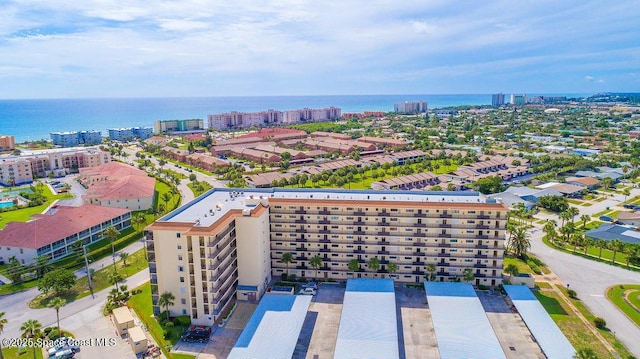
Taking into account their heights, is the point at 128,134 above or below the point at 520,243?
above

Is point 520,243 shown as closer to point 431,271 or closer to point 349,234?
point 431,271

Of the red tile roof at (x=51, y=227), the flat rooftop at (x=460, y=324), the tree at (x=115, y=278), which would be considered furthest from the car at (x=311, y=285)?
the red tile roof at (x=51, y=227)

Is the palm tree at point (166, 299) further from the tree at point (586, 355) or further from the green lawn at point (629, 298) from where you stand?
the green lawn at point (629, 298)

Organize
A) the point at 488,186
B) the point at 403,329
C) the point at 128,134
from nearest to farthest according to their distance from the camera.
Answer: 1. the point at 403,329
2. the point at 488,186
3. the point at 128,134

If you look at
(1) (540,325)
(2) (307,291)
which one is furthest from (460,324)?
(2) (307,291)

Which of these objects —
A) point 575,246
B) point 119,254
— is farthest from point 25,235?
point 575,246

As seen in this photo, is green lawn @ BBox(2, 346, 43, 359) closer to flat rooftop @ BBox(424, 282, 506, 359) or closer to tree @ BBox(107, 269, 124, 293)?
tree @ BBox(107, 269, 124, 293)

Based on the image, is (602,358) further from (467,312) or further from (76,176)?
(76,176)
